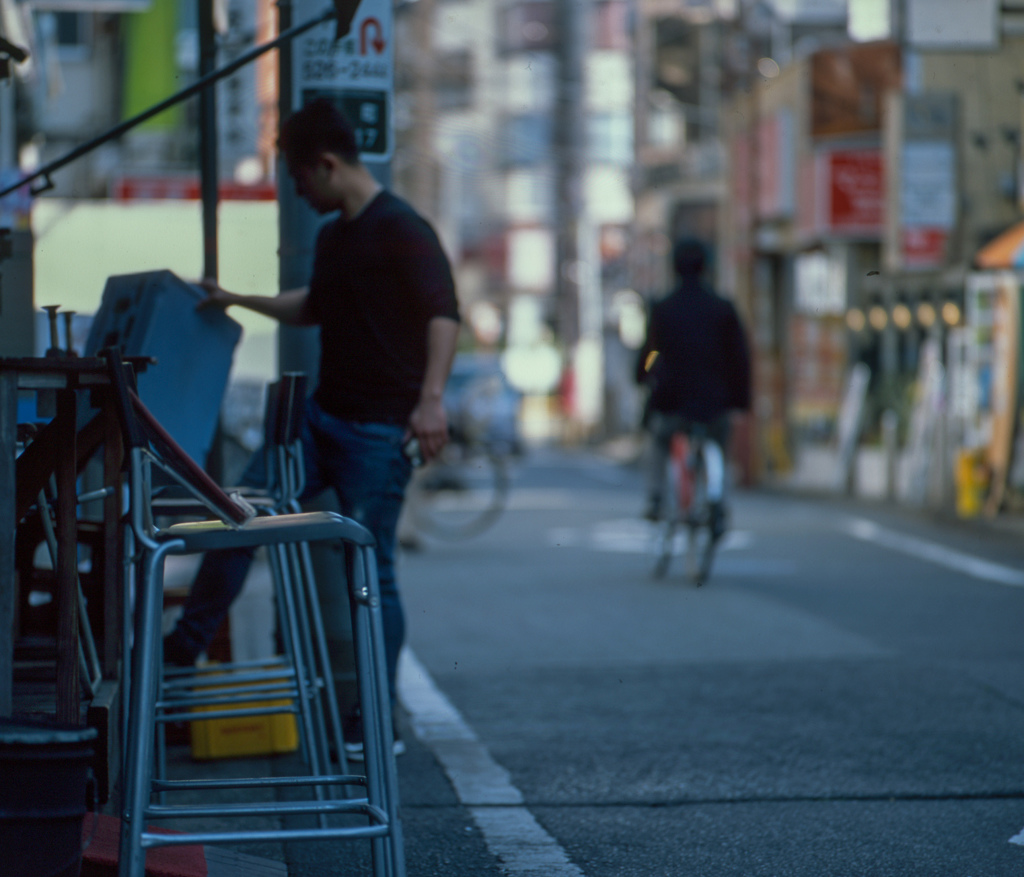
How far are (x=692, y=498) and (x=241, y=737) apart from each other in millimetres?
5340

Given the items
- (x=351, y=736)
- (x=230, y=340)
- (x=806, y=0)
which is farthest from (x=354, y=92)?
(x=806, y=0)

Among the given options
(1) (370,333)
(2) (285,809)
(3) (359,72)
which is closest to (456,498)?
(3) (359,72)

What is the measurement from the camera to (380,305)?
4797 mm

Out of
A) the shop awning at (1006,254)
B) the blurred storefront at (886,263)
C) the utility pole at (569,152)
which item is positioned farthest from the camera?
the utility pole at (569,152)

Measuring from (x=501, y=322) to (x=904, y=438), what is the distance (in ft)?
195

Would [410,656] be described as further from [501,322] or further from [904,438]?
[501,322]

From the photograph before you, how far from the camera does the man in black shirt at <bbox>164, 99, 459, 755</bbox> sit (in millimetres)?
4688

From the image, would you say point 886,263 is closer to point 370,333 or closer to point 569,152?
point 370,333

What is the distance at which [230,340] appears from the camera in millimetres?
4523

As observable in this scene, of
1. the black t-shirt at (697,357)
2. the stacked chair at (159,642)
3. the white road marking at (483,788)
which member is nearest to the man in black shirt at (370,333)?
the white road marking at (483,788)

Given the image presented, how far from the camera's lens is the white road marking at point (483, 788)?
3.97 metres

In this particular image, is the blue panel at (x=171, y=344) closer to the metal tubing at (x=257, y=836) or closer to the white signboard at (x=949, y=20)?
the metal tubing at (x=257, y=836)

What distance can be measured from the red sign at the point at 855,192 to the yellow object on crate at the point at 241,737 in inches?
838

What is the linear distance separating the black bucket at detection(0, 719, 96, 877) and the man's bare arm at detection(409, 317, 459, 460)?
1.89 m
